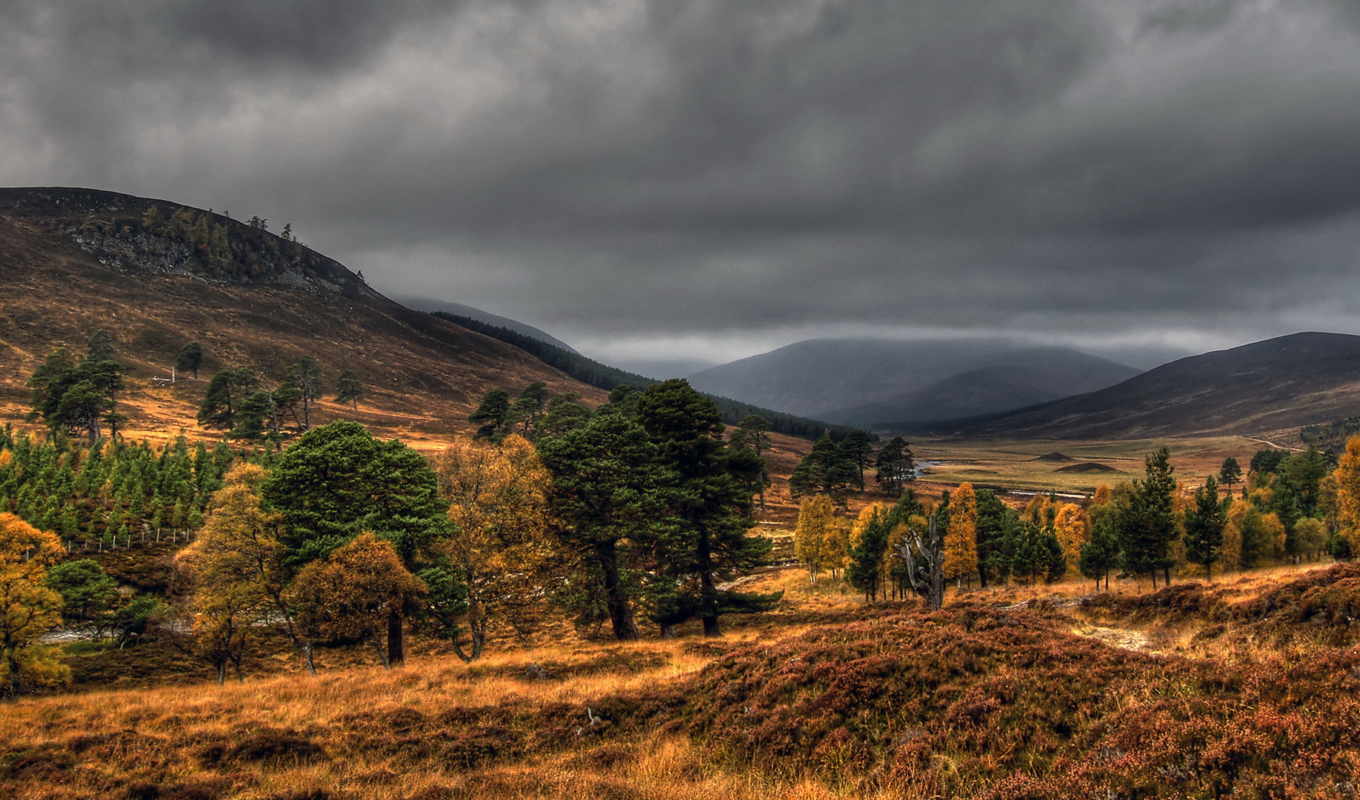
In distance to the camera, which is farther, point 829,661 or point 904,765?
point 829,661

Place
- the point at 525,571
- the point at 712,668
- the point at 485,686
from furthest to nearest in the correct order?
the point at 525,571
the point at 485,686
the point at 712,668

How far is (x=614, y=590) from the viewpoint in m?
28.6

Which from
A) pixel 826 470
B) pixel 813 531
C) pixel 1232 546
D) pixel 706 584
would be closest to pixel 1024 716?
pixel 706 584

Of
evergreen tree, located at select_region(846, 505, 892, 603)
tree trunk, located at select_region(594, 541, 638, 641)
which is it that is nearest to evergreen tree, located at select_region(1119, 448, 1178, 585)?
evergreen tree, located at select_region(846, 505, 892, 603)

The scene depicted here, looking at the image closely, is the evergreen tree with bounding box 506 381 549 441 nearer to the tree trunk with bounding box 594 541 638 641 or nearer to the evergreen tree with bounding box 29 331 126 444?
the evergreen tree with bounding box 29 331 126 444

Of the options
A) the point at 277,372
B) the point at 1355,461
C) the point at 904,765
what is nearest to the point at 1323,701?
the point at 904,765

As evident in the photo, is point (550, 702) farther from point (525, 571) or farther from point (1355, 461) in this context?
point (1355, 461)

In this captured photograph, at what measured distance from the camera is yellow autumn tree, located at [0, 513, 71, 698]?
25.6 meters

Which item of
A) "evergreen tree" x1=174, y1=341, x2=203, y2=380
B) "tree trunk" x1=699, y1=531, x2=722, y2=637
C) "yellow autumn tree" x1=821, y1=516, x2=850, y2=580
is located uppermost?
"evergreen tree" x1=174, y1=341, x2=203, y2=380

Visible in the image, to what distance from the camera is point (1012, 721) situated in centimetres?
1041

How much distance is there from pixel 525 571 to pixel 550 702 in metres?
12.4

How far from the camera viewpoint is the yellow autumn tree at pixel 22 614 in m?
25.6

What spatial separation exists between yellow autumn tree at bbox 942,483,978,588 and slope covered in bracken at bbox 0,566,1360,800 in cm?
3677

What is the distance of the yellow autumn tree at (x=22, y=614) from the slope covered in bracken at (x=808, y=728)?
43.9 ft
